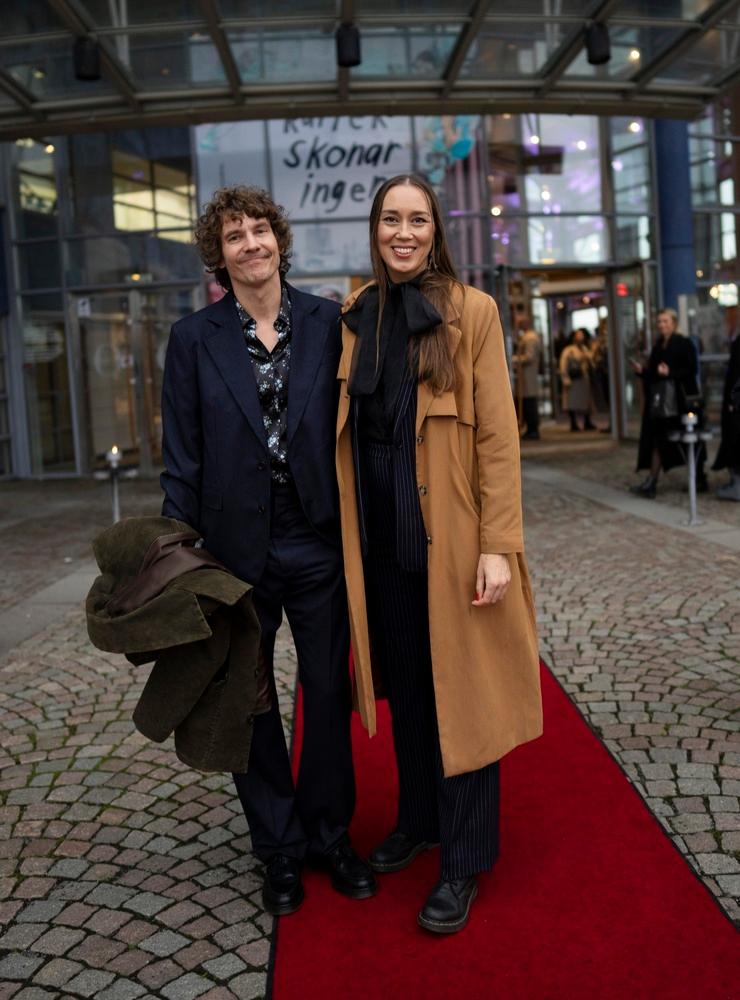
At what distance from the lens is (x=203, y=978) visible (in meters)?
2.67

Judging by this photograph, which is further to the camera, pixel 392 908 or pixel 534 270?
pixel 534 270

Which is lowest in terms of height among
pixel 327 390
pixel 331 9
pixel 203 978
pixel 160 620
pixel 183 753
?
pixel 203 978

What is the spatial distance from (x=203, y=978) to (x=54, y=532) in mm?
8628

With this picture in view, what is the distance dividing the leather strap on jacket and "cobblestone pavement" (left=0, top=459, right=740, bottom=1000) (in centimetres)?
92

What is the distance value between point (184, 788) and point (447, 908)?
1394mm

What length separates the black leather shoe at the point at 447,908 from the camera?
9.27ft

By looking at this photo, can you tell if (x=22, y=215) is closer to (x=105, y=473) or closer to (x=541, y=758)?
(x=105, y=473)

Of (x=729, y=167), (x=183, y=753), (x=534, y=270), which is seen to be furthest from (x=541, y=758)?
(x=729, y=167)

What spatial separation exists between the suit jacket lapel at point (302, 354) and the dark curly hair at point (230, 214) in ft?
0.73

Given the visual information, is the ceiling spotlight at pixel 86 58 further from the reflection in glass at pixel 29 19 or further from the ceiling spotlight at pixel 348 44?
the ceiling spotlight at pixel 348 44

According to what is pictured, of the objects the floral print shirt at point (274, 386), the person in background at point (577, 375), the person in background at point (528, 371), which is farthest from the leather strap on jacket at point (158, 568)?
the person in background at point (577, 375)

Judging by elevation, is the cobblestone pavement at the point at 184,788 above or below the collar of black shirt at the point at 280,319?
below

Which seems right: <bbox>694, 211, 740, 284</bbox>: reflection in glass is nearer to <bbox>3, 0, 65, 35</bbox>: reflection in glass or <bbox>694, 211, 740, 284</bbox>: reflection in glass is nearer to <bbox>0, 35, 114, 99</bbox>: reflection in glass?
<bbox>0, 35, 114, 99</bbox>: reflection in glass

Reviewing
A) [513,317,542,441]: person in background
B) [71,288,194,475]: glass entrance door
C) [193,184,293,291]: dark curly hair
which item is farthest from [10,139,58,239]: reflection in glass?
[193,184,293,291]: dark curly hair
